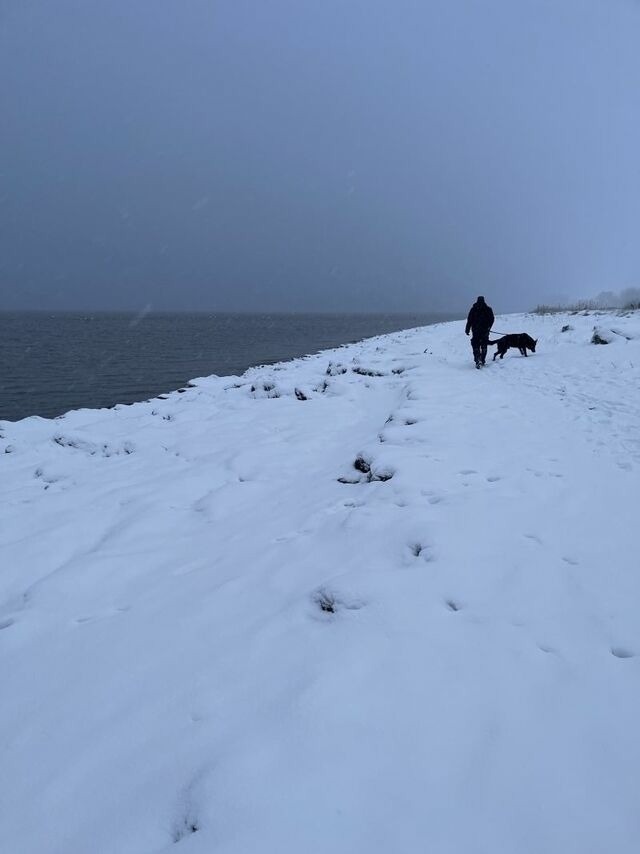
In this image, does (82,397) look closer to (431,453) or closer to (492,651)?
(431,453)

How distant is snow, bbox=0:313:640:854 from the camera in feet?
7.74

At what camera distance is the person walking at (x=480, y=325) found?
15.7 metres

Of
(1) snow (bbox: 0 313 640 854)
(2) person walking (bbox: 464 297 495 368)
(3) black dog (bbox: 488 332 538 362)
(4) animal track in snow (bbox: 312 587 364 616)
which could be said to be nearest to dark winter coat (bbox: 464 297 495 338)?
(2) person walking (bbox: 464 297 495 368)

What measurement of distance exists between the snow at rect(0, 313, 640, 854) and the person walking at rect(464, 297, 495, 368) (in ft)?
27.9

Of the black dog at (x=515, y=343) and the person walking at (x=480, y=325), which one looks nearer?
the person walking at (x=480, y=325)

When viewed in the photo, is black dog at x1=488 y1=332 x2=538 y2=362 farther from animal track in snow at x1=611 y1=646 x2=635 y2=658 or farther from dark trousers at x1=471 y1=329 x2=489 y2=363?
animal track in snow at x1=611 y1=646 x2=635 y2=658

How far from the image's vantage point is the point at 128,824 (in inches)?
97.9

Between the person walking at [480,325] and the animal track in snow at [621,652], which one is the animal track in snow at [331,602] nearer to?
the animal track in snow at [621,652]

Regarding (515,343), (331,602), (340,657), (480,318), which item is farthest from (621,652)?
(515,343)

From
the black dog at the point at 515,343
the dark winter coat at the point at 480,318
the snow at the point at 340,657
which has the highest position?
the dark winter coat at the point at 480,318

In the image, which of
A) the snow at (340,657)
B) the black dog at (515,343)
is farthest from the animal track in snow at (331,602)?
the black dog at (515,343)

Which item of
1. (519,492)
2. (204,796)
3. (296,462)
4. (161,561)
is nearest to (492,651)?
(204,796)

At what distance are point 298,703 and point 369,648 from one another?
654mm

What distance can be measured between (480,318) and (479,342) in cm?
92
